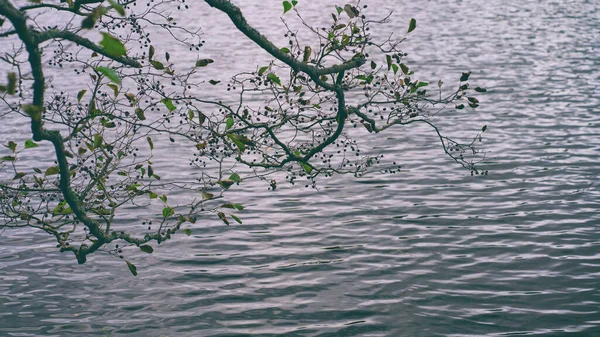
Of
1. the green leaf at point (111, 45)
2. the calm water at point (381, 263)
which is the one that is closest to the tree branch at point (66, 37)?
the green leaf at point (111, 45)

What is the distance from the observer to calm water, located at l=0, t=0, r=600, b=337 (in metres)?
12.7

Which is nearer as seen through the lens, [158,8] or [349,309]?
[349,309]

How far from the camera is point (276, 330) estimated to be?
12344mm

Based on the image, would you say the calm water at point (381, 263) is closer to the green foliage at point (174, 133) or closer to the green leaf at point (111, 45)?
the green foliage at point (174, 133)

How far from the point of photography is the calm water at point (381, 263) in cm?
1270

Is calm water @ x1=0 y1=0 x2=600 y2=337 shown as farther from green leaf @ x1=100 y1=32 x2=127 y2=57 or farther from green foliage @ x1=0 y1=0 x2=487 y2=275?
green leaf @ x1=100 y1=32 x2=127 y2=57

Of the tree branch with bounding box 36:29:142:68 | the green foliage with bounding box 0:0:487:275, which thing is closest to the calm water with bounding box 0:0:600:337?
the green foliage with bounding box 0:0:487:275

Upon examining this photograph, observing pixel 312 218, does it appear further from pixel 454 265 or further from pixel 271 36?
pixel 271 36

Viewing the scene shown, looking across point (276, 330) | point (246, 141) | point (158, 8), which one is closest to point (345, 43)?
point (246, 141)

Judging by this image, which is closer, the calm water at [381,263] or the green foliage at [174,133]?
the green foliage at [174,133]

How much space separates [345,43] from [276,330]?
512cm

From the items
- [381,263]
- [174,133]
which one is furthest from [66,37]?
[381,263]

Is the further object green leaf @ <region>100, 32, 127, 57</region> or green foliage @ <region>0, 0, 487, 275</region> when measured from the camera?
green foliage @ <region>0, 0, 487, 275</region>

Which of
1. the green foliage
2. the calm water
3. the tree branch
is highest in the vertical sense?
the tree branch
